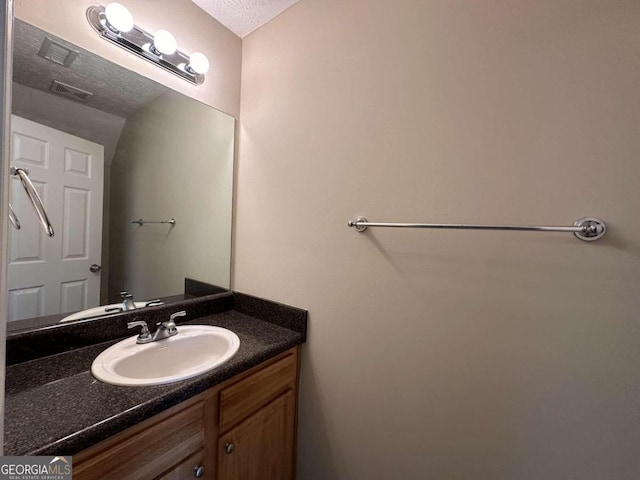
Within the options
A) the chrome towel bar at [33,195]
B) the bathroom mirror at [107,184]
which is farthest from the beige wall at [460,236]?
the chrome towel bar at [33,195]

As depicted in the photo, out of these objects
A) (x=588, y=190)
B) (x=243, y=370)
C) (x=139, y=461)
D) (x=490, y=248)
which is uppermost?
(x=588, y=190)

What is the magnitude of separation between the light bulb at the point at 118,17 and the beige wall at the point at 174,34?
8 cm

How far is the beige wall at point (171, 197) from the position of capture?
116 cm

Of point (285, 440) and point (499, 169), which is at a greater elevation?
point (499, 169)

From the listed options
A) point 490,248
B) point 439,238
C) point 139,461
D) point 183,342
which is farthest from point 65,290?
point 490,248

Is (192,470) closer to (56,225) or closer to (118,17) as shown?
(56,225)

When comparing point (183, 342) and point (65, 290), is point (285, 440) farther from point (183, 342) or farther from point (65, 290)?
point (65, 290)

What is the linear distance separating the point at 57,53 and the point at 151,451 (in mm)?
1369

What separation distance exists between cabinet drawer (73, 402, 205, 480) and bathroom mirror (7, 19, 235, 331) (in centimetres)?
61

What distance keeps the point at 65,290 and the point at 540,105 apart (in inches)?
68.5

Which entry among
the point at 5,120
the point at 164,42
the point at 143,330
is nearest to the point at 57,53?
the point at 164,42

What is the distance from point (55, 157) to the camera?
0.95m

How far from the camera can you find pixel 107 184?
110 cm

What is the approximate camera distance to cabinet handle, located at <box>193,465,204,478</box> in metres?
0.81
